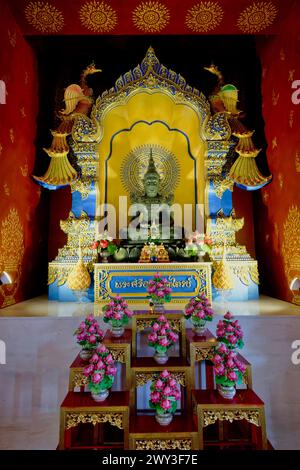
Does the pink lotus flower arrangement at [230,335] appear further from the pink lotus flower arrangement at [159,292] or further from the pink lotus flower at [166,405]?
the pink lotus flower arrangement at [159,292]

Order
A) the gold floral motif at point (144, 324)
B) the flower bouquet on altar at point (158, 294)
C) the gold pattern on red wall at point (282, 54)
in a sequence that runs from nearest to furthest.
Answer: the gold floral motif at point (144, 324) < the flower bouquet on altar at point (158, 294) < the gold pattern on red wall at point (282, 54)

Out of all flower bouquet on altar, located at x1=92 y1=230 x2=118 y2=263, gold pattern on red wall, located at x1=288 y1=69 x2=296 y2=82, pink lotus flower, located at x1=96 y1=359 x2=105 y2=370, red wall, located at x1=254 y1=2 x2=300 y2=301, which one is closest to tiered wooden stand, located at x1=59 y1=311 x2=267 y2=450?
pink lotus flower, located at x1=96 y1=359 x2=105 y2=370

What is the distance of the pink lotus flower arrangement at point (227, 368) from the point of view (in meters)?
1.90

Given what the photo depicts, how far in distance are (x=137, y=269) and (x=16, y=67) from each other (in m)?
3.30

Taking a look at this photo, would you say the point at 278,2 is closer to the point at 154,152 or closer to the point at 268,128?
the point at 268,128

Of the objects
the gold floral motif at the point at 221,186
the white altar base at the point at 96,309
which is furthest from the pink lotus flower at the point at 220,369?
the gold floral motif at the point at 221,186

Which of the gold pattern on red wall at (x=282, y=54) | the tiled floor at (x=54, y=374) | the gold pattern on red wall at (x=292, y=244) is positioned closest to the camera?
the tiled floor at (x=54, y=374)

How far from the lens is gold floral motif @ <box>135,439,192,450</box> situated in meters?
1.68

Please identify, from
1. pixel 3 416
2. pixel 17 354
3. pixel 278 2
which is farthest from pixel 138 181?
pixel 3 416

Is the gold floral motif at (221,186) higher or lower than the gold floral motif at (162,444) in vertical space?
higher

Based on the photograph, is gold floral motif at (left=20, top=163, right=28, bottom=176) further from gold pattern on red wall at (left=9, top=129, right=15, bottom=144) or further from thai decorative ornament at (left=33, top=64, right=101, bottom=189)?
gold pattern on red wall at (left=9, top=129, right=15, bottom=144)

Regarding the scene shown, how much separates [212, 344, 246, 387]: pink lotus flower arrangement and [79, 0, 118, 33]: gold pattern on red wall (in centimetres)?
459

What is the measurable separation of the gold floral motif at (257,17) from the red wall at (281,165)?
25cm

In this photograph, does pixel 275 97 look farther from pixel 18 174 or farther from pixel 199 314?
pixel 18 174
